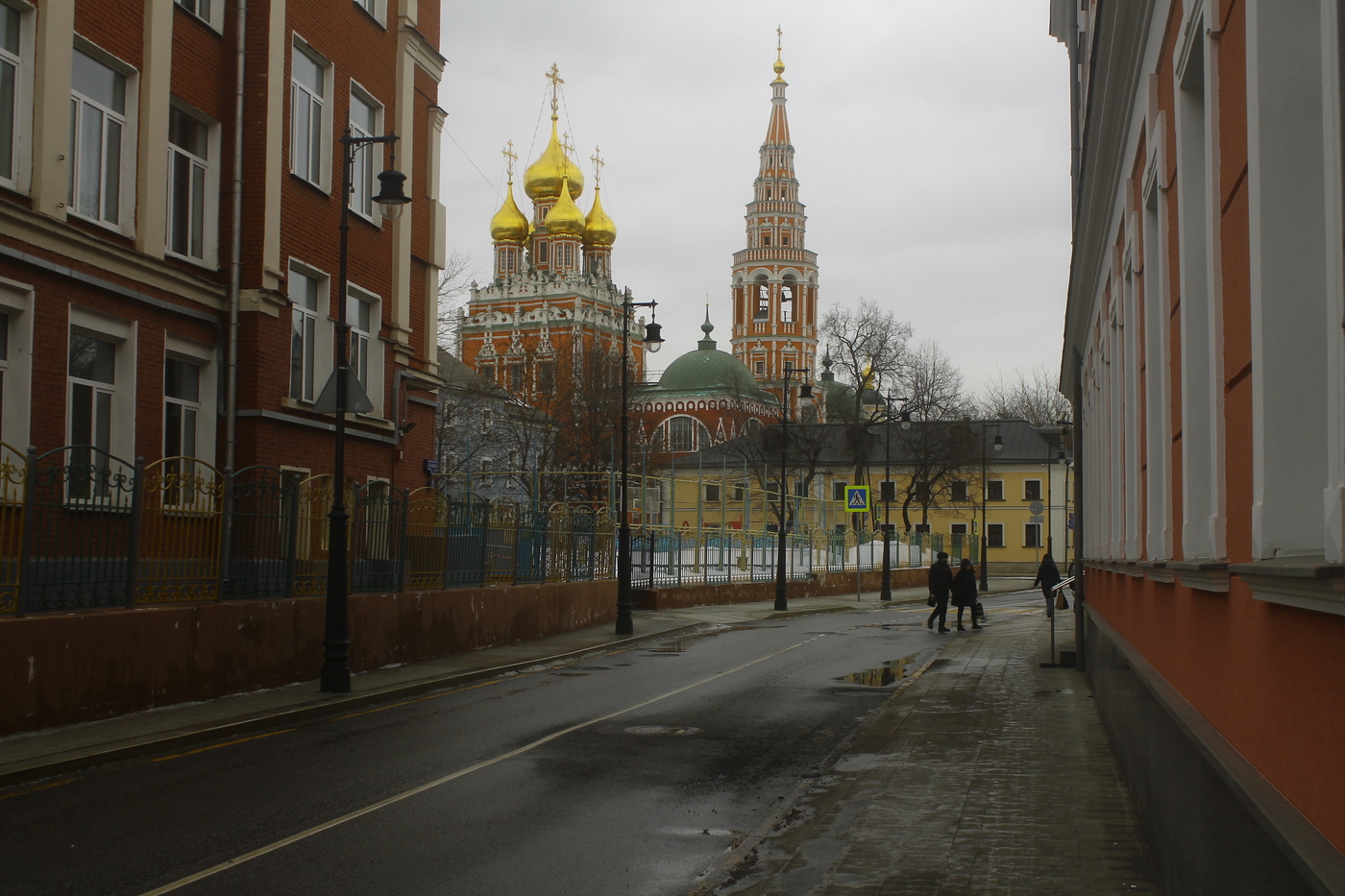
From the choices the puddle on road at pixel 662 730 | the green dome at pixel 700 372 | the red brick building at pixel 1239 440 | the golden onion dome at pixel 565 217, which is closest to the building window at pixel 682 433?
the green dome at pixel 700 372

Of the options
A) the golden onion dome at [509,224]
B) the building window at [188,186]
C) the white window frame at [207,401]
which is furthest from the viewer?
the golden onion dome at [509,224]

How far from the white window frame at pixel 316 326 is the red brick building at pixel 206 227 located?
0.05 meters

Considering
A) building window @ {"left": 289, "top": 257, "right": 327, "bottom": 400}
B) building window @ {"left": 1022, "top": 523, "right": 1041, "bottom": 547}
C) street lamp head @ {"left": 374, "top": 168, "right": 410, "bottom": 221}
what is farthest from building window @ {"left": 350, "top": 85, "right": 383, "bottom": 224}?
building window @ {"left": 1022, "top": 523, "right": 1041, "bottom": 547}

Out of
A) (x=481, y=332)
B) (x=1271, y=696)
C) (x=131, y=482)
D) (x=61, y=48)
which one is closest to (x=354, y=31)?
(x=61, y=48)

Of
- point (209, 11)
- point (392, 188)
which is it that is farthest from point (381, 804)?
point (209, 11)

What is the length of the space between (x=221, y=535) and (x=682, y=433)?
9475 cm

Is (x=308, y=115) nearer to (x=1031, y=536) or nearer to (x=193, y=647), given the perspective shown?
(x=193, y=647)

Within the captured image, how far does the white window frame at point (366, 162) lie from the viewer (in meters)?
23.1

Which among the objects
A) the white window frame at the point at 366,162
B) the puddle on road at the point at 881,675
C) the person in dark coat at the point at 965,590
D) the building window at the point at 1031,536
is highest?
the white window frame at the point at 366,162

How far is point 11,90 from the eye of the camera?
600 inches

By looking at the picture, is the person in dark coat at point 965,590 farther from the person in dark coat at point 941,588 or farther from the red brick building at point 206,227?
the red brick building at point 206,227

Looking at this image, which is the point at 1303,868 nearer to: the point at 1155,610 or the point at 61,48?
the point at 1155,610

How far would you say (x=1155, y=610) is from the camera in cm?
815

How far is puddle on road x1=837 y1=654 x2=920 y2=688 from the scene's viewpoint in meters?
18.1
